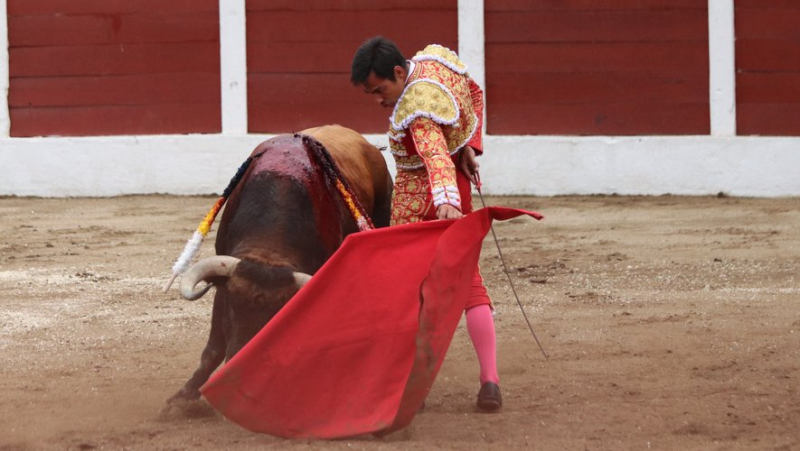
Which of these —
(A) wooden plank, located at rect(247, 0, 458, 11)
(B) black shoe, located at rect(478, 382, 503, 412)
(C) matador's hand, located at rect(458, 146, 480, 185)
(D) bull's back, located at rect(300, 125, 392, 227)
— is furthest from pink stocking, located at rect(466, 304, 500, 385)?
(A) wooden plank, located at rect(247, 0, 458, 11)

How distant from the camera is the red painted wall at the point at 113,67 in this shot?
27.0 ft

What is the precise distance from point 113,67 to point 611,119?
10.5ft

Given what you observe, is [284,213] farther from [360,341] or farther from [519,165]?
[519,165]

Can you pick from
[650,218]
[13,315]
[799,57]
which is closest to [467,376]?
[13,315]

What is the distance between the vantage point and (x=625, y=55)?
8.25 metres

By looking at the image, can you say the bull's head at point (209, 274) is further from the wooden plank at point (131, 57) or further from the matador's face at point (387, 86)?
the wooden plank at point (131, 57)

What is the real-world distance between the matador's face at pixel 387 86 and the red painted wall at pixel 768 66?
5.53 metres

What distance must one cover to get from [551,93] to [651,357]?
458 cm

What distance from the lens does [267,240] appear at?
331 centimetres

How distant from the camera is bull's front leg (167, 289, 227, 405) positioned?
3326 millimetres

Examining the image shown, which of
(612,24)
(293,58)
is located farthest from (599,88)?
(293,58)

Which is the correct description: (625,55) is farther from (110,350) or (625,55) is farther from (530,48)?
(110,350)

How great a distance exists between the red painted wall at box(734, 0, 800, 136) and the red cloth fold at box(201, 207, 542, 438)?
219 inches

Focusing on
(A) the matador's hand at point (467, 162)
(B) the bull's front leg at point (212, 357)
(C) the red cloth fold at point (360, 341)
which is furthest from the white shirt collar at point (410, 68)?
(B) the bull's front leg at point (212, 357)
